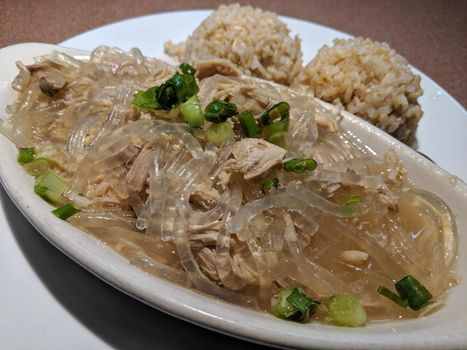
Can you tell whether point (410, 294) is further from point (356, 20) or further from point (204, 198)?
point (356, 20)

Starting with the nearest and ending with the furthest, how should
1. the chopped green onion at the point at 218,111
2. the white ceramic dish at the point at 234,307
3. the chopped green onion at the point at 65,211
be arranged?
the white ceramic dish at the point at 234,307, the chopped green onion at the point at 65,211, the chopped green onion at the point at 218,111

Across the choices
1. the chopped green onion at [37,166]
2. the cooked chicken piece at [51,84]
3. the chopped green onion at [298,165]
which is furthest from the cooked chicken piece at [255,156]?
the cooked chicken piece at [51,84]

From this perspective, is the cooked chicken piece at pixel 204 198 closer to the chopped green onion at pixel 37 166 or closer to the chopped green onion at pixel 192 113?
the chopped green onion at pixel 192 113

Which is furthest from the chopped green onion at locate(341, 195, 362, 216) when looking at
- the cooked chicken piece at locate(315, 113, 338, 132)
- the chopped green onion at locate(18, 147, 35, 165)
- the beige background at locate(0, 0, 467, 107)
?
the beige background at locate(0, 0, 467, 107)

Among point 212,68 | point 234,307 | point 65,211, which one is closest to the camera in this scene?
point 234,307

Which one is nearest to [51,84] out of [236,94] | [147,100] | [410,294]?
[147,100]
